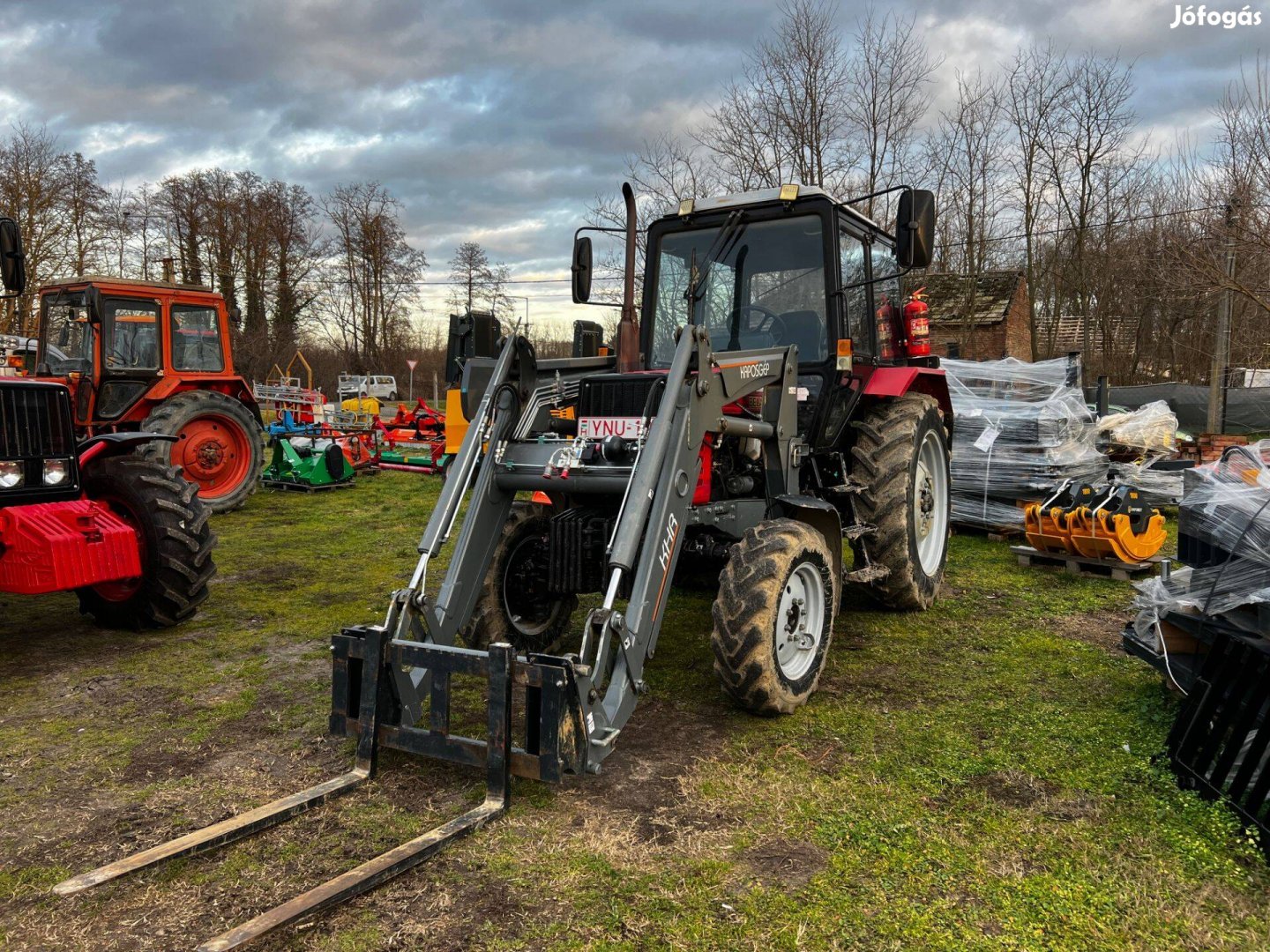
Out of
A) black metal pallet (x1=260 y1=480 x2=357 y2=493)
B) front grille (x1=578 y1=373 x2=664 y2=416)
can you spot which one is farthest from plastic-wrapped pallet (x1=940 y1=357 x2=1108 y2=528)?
black metal pallet (x1=260 y1=480 x2=357 y2=493)

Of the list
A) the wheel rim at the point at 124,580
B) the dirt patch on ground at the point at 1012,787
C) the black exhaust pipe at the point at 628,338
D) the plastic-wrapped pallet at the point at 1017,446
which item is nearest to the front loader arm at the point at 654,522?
the black exhaust pipe at the point at 628,338

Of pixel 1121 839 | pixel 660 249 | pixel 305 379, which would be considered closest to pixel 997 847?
pixel 1121 839

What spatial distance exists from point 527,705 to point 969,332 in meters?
19.5

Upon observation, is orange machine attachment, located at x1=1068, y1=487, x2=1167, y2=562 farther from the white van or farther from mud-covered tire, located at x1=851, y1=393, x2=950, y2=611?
the white van

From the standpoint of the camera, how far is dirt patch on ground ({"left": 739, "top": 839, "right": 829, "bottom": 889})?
2748 millimetres

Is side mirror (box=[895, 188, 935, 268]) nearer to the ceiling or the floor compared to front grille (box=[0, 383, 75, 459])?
nearer to the ceiling

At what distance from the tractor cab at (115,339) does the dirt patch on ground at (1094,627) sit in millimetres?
9224

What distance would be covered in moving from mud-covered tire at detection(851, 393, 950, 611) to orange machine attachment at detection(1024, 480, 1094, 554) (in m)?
1.92

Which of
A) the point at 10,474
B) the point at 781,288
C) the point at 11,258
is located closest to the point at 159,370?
the point at 11,258

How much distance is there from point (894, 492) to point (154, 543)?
14.4 ft

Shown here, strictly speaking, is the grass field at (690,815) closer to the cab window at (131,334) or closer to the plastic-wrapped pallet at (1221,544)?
the plastic-wrapped pallet at (1221,544)

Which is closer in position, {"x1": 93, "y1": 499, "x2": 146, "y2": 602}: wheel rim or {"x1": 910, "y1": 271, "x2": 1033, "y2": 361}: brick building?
{"x1": 93, "y1": 499, "x2": 146, "y2": 602}: wheel rim

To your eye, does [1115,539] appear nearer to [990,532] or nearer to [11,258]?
[990,532]

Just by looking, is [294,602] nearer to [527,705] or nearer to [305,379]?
[527,705]
